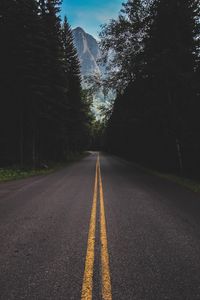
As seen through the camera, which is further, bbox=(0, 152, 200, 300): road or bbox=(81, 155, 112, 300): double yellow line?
bbox=(0, 152, 200, 300): road

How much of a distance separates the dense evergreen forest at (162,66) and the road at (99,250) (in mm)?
10738

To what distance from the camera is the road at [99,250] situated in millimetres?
3539

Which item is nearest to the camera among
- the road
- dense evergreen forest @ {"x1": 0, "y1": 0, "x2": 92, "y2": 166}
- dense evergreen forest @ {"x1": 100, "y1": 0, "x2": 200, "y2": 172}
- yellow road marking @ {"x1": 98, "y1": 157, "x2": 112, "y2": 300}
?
yellow road marking @ {"x1": 98, "y1": 157, "x2": 112, "y2": 300}

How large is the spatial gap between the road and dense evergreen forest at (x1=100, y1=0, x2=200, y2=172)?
423 inches

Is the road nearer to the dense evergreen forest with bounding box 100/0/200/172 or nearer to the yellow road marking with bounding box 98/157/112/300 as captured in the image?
the yellow road marking with bounding box 98/157/112/300

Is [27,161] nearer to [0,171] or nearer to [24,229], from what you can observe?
[0,171]

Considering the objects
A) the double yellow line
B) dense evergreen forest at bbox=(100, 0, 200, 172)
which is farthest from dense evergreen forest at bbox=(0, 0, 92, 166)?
the double yellow line

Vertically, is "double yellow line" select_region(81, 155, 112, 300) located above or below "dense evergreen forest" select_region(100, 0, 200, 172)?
below

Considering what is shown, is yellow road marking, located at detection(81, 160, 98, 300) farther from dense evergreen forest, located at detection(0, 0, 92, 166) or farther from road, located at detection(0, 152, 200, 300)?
dense evergreen forest, located at detection(0, 0, 92, 166)

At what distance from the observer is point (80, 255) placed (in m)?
4.66

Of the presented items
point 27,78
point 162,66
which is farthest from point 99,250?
point 27,78

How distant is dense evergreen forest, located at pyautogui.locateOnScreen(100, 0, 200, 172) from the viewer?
17.8 meters

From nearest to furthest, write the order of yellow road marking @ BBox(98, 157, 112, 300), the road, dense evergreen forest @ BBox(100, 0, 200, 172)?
yellow road marking @ BBox(98, 157, 112, 300), the road, dense evergreen forest @ BBox(100, 0, 200, 172)

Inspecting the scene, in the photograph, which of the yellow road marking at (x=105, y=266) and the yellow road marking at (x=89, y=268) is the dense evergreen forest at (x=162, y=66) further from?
the yellow road marking at (x=89, y=268)
